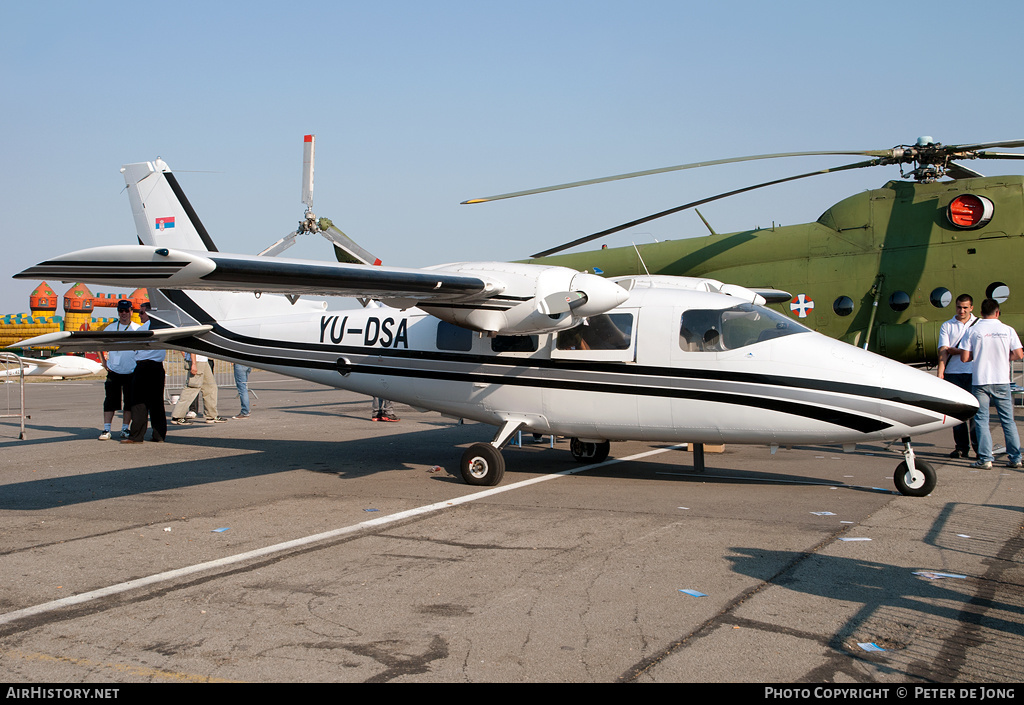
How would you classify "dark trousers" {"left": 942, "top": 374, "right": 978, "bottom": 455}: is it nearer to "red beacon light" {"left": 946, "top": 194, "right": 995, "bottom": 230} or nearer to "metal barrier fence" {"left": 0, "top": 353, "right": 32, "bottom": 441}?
"red beacon light" {"left": 946, "top": 194, "right": 995, "bottom": 230}

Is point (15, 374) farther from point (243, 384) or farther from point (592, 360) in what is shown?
point (592, 360)

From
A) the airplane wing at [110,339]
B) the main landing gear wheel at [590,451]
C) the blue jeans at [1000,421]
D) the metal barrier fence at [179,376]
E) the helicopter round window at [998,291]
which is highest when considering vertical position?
the helicopter round window at [998,291]

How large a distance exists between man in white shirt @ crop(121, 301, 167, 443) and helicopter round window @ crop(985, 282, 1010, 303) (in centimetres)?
1346

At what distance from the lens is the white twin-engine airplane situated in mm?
8086

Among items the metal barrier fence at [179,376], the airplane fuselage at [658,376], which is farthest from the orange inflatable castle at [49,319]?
the airplane fuselage at [658,376]

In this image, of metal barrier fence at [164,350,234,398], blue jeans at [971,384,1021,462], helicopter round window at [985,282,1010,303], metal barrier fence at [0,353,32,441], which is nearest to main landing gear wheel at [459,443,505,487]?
blue jeans at [971,384,1021,462]

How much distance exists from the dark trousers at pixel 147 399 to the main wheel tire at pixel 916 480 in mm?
11234

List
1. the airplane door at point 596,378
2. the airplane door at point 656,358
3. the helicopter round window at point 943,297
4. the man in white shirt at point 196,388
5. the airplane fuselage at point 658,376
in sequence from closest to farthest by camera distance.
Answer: the airplane fuselage at point 658,376
the airplane door at point 656,358
the airplane door at point 596,378
the helicopter round window at point 943,297
the man in white shirt at point 196,388

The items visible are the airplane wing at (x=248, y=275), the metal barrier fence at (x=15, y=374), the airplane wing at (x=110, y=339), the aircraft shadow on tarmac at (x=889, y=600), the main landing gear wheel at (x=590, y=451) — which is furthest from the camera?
the metal barrier fence at (x=15, y=374)

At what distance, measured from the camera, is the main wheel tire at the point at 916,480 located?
8.12 meters

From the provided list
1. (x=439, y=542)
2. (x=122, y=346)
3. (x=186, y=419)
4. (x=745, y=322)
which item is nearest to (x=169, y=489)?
(x=122, y=346)

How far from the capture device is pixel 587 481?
30.9 feet

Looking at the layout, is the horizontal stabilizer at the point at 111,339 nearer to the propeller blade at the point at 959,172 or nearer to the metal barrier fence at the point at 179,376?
the metal barrier fence at the point at 179,376

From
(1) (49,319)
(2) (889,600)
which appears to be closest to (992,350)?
(2) (889,600)
